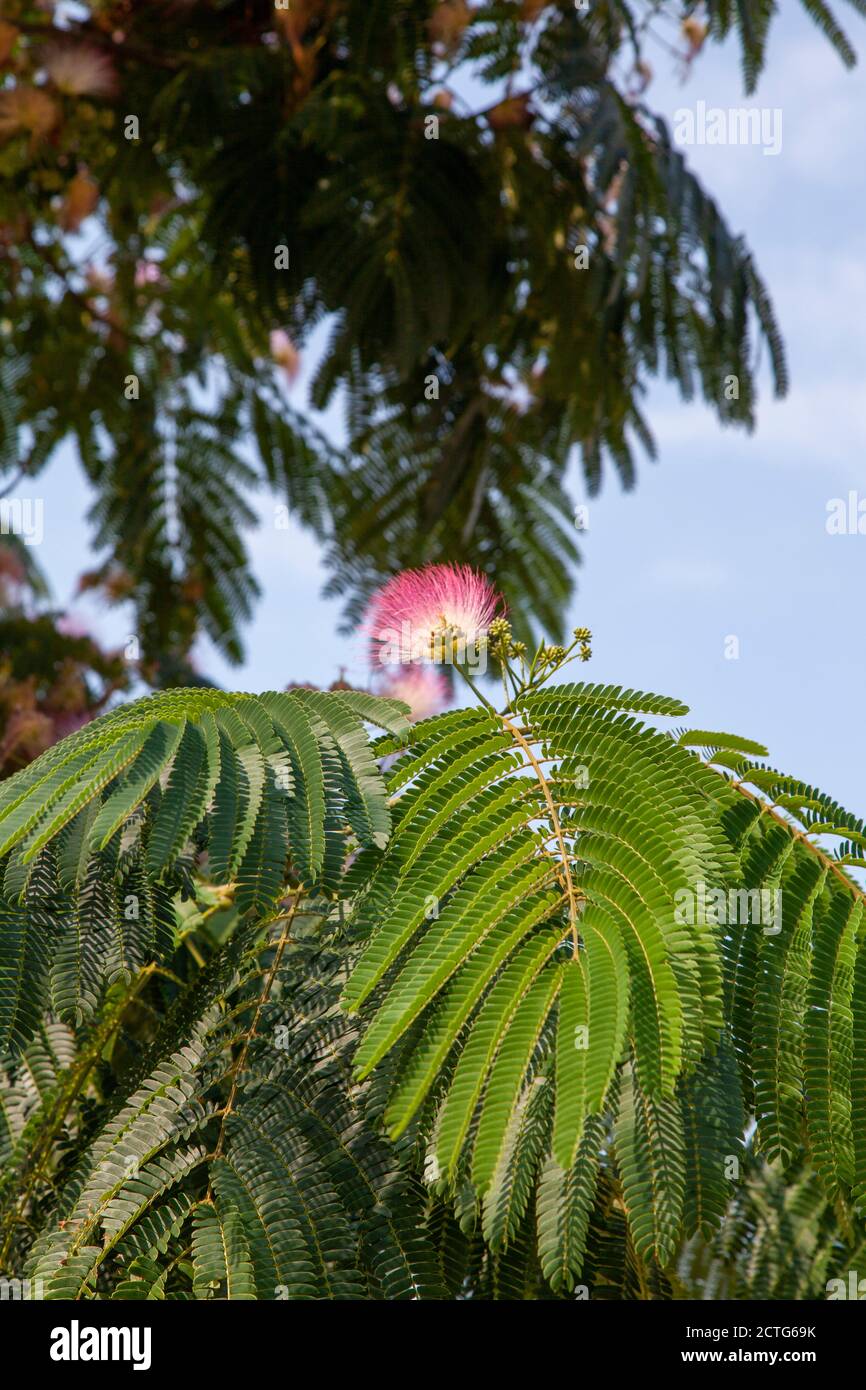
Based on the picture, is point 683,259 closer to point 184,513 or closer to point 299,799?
point 184,513

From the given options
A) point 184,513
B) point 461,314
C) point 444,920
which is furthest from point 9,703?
point 444,920

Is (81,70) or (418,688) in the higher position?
(81,70)

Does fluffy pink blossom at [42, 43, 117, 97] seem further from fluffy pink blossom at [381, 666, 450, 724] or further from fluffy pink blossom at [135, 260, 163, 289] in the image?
fluffy pink blossom at [381, 666, 450, 724]

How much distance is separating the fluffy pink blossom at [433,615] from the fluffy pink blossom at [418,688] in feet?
0.95

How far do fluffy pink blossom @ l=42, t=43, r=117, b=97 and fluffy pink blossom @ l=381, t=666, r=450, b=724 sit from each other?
150 inches

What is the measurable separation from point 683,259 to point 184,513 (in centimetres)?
266

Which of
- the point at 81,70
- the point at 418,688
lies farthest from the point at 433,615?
the point at 81,70

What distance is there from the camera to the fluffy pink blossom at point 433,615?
2.01 metres

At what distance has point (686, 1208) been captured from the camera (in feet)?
5.02

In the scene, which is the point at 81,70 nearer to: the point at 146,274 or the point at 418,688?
the point at 146,274

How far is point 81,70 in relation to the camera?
17.4 ft

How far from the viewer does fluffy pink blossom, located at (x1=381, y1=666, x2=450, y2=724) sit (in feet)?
7.80

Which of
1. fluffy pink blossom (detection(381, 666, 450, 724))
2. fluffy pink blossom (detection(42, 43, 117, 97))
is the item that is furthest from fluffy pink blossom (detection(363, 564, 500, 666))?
fluffy pink blossom (detection(42, 43, 117, 97))

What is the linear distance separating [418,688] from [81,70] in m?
3.93
